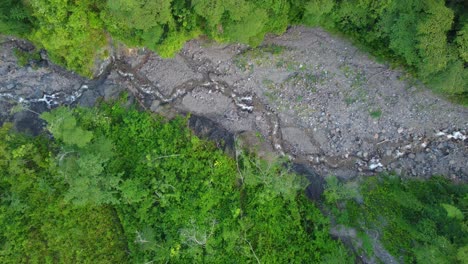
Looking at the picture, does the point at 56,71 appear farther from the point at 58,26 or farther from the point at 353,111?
the point at 353,111

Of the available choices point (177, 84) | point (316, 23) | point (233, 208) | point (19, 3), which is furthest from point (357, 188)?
point (19, 3)

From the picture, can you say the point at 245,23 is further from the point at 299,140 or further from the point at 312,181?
the point at 312,181

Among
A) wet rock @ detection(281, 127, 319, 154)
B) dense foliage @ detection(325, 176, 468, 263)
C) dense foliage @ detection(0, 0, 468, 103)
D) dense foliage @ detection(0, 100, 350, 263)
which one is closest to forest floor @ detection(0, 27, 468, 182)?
wet rock @ detection(281, 127, 319, 154)

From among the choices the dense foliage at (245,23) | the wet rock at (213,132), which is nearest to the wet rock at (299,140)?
the wet rock at (213,132)

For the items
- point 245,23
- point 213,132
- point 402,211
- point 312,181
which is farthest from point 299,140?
point 245,23

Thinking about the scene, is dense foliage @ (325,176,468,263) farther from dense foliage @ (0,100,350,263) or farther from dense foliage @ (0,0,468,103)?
dense foliage @ (0,0,468,103)

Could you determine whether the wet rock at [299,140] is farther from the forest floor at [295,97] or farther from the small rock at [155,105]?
the small rock at [155,105]
